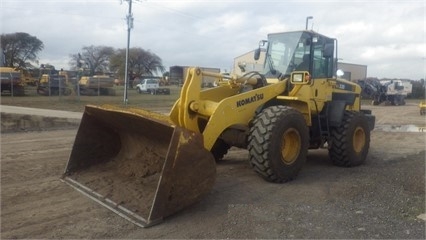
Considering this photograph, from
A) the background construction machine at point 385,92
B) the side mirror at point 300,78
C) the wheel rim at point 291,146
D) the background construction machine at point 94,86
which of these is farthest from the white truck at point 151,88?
the wheel rim at point 291,146

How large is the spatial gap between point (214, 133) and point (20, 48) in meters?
49.4

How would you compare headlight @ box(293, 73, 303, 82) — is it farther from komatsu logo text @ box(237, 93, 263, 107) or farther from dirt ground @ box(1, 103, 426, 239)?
dirt ground @ box(1, 103, 426, 239)

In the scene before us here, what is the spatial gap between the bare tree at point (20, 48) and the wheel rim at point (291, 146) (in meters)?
44.8

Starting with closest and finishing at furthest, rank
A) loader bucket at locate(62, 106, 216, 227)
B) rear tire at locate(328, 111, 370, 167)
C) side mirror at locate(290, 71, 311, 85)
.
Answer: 1. loader bucket at locate(62, 106, 216, 227)
2. side mirror at locate(290, 71, 311, 85)
3. rear tire at locate(328, 111, 370, 167)

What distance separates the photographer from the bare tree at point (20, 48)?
46912mm

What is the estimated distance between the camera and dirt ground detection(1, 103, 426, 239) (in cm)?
462

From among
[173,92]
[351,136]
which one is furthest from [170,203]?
[173,92]

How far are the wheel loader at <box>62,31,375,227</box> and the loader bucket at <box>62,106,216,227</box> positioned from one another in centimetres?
1

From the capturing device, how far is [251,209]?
212 inches

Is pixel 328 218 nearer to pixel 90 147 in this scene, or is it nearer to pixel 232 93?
pixel 232 93

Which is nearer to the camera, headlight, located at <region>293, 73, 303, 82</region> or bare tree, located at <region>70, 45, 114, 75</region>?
headlight, located at <region>293, 73, 303, 82</region>

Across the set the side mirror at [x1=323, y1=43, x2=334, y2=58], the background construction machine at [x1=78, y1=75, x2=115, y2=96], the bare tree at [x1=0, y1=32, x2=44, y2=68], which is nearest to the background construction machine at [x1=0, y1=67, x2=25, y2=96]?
the background construction machine at [x1=78, y1=75, x2=115, y2=96]

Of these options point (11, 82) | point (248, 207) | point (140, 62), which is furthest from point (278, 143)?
point (140, 62)

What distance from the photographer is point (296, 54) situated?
26.0 ft
